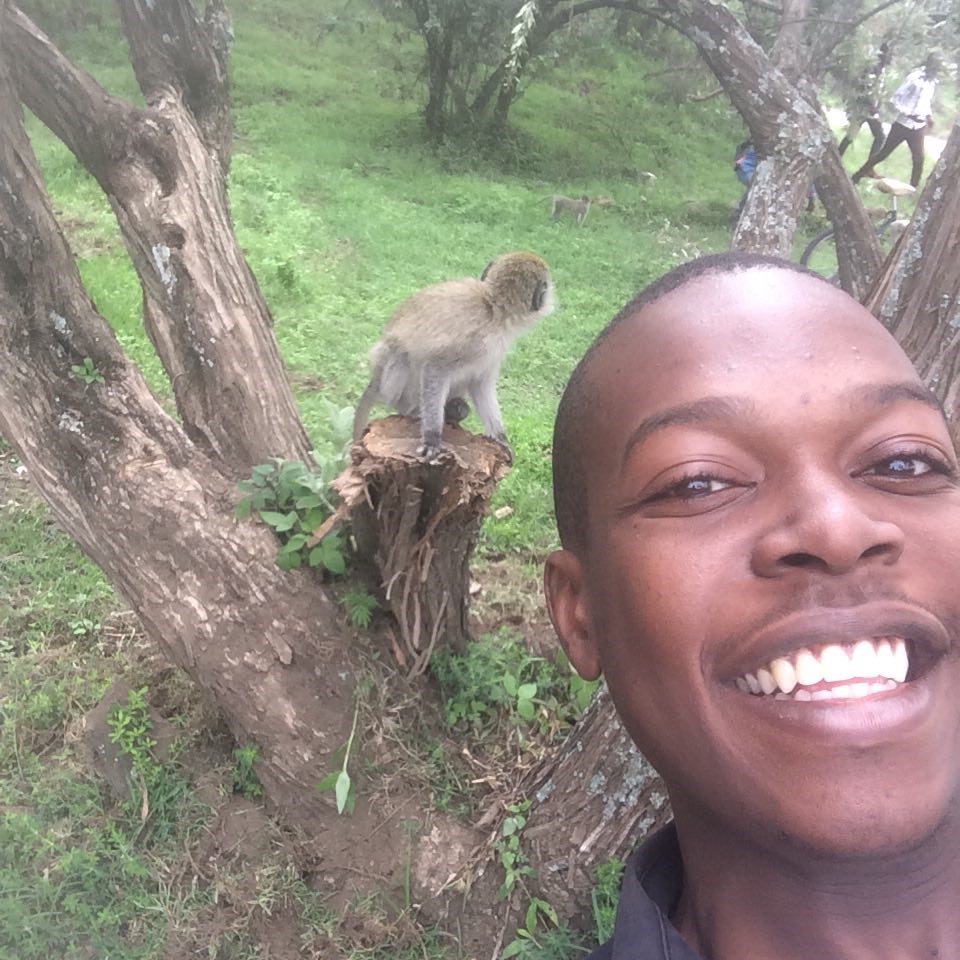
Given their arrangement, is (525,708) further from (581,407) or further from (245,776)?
(581,407)

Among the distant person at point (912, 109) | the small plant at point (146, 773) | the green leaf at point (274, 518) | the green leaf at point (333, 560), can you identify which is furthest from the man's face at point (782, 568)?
the distant person at point (912, 109)

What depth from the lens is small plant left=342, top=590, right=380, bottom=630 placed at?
106 inches

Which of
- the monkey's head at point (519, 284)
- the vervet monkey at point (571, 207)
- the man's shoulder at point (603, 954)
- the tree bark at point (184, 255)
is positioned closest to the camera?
the man's shoulder at point (603, 954)

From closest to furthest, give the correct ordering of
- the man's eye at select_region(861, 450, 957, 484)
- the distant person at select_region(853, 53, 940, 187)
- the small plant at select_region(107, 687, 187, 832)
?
the man's eye at select_region(861, 450, 957, 484) → the small plant at select_region(107, 687, 187, 832) → the distant person at select_region(853, 53, 940, 187)

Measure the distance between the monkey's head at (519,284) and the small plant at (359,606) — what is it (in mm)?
1263

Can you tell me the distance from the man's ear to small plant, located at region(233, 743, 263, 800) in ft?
5.29

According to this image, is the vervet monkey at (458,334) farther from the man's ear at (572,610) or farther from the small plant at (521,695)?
the man's ear at (572,610)

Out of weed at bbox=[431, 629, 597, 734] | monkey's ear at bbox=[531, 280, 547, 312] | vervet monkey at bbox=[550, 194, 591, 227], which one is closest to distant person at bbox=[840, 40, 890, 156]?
vervet monkey at bbox=[550, 194, 591, 227]

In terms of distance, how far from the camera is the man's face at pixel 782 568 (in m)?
1.08

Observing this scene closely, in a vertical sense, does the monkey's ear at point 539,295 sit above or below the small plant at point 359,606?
above

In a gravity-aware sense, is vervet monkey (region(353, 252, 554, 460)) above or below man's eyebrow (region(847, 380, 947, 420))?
below

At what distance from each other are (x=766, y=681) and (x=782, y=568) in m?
0.14

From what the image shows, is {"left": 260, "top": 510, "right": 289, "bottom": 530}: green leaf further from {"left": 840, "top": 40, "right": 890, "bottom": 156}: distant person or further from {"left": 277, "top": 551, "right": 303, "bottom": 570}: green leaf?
{"left": 840, "top": 40, "right": 890, "bottom": 156}: distant person

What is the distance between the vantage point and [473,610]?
3549mm
